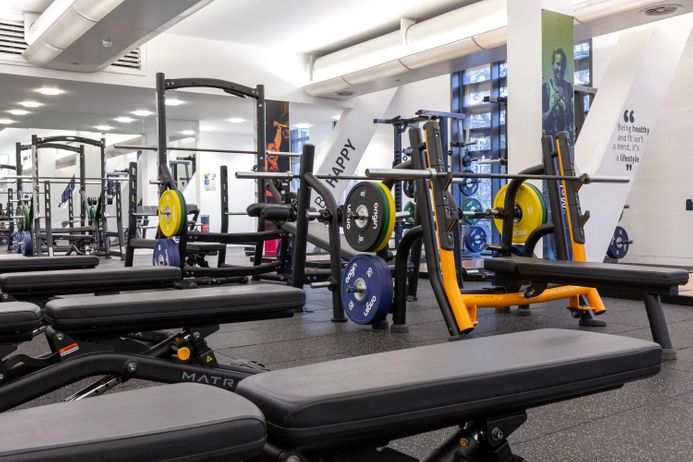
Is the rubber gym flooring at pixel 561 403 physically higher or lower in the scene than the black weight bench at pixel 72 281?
lower

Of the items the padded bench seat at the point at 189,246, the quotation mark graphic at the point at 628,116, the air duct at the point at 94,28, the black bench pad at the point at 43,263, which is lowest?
the padded bench seat at the point at 189,246

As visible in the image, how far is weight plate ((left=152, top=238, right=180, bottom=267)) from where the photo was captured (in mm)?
4719

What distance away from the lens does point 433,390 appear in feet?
3.30

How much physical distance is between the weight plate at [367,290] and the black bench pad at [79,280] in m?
1.26

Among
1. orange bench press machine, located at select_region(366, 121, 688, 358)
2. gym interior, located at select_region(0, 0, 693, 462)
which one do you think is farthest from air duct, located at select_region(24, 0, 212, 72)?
orange bench press machine, located at select_region(366, 121, 688, 358)

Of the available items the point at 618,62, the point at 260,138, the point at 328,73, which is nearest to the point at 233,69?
the point at 328,73

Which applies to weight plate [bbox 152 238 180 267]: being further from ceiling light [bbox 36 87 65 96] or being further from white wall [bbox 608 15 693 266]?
white wall [bbox 608 15 693 266]

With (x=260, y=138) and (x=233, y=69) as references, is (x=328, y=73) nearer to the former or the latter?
(x=233, y=69)

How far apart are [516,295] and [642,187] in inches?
190

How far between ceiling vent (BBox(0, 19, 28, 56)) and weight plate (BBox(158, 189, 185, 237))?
3.63m

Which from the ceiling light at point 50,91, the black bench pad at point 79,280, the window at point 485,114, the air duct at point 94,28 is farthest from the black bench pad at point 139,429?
the ceiling light at point 50,91

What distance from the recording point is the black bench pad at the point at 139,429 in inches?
29.6

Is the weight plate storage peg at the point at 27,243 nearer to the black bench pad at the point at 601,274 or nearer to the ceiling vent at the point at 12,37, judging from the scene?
the ceiling vent at the point at 12,37

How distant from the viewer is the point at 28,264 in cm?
298
